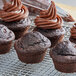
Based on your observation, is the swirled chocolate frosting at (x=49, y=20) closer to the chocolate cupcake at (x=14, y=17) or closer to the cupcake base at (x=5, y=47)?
the chocolate cupcake at (x=14, y=17)

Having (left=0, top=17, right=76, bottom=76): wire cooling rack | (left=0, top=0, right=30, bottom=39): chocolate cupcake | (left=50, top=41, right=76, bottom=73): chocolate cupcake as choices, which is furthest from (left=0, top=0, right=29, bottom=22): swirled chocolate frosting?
(left=50, top=41, right=76, bottom=73): chocolate cupcake

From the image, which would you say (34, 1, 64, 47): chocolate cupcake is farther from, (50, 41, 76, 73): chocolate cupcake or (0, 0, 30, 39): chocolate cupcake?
(50, 41, 76, 73): chocolate cupcake

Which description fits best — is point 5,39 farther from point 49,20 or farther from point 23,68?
point 49,20

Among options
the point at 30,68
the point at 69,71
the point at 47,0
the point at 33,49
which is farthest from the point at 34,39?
the point at 47,0

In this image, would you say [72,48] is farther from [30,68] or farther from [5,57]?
[5,57]

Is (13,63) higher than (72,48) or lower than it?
lower

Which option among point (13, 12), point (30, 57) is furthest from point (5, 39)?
point (13, 12)
